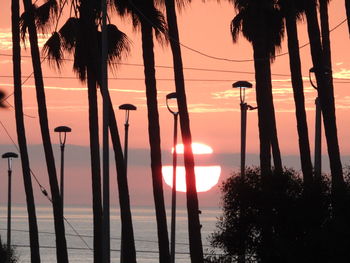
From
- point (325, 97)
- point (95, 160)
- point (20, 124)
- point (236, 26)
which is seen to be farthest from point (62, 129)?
point (325, 97)

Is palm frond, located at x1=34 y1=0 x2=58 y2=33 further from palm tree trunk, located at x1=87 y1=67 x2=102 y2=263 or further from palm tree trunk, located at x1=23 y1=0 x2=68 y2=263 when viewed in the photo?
palm tree trunk, located at x1=87 y1=67 x2=102 y2=263

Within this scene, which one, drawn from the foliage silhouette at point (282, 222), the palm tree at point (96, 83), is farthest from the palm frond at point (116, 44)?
the foliage silhouette at point (282, 222)

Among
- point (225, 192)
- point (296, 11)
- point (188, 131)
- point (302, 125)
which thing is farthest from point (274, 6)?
point (225, 192)

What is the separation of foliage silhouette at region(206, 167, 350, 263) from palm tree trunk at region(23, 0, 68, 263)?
11.6 m

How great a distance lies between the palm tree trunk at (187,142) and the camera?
46.3 metres

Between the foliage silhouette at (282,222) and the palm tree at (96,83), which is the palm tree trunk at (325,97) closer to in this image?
the foliage silhouette at (282,222)

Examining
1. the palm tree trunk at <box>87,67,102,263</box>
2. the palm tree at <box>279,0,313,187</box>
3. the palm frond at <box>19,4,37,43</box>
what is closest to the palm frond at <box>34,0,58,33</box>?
the palm frond at <box>19,4,37,43</box>

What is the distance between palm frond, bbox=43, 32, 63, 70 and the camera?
56750 mm

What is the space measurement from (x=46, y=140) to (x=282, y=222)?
638 inches

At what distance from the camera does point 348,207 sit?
4172cm

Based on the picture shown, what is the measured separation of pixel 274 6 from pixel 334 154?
→ 10118 mm

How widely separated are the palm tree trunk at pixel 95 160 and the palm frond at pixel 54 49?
2.29m

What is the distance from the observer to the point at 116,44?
5462 centimetres

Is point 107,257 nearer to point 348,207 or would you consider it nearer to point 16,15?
point 348,207
